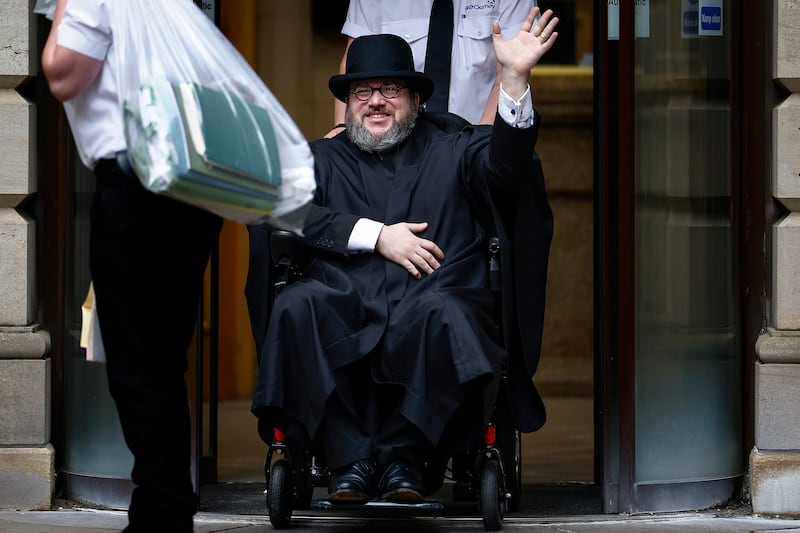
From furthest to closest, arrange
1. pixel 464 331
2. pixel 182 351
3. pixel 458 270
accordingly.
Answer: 1. pixel 458 270
2. pixel 464 331
3. pixel 182 351

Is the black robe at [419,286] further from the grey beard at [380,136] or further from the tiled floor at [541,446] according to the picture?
the tiled floor at [541,446]

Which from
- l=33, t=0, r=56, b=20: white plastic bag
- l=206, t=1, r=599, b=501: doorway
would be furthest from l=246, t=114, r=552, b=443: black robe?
l=206, t=1, r=599, b=501: doorway

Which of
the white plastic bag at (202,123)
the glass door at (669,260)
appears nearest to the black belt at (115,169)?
the white plastic bag at (202,123)

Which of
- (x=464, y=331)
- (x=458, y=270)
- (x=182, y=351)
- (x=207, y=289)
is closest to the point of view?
(x=182, y=351)

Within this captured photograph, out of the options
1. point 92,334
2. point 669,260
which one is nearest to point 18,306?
point 92,334

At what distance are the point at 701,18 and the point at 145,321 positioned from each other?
2535 millimetres

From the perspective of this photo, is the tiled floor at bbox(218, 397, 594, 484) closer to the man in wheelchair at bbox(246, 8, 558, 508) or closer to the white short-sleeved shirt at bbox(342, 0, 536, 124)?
the man in wheelchair at bbox(246, 8, 558, 508)

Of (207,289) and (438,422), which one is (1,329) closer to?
(438,422)

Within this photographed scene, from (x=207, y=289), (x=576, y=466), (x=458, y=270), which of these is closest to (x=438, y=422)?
(x=458, y=270)

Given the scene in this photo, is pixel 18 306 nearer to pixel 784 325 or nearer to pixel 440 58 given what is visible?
pixel 440 58

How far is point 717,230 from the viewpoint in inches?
226

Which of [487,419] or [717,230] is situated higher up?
[717,230]

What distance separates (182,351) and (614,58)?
2.07 m

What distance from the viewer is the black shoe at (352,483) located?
470 cm
